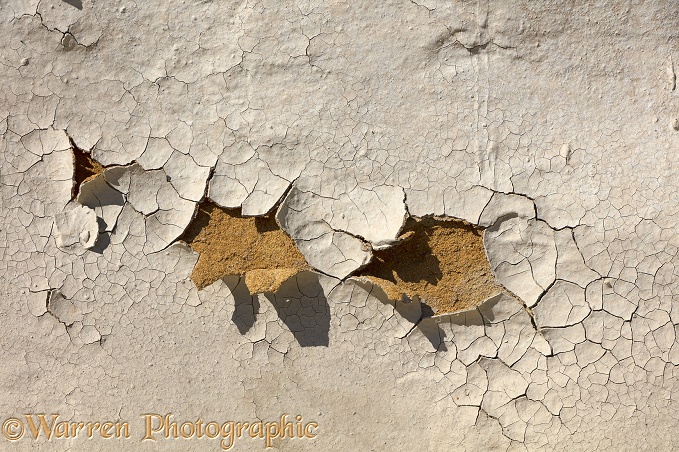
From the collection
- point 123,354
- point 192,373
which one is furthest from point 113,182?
point 192,373

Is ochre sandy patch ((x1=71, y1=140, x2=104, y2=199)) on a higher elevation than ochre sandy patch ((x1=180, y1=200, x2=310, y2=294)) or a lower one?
higher

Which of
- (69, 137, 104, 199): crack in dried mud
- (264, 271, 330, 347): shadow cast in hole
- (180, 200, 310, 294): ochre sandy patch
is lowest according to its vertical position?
(264, 271, 330, 347): shadow cast in hole

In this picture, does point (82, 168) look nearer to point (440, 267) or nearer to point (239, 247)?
point (239, 247)

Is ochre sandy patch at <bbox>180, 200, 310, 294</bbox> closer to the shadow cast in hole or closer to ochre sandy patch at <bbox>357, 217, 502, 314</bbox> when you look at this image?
the shadow cast in hole

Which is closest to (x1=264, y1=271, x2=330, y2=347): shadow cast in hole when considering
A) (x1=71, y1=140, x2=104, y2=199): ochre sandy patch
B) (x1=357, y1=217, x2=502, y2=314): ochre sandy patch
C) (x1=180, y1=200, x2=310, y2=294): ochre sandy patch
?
(x1=180, y1=200, x2=310, y2=294): ochre sandy patch

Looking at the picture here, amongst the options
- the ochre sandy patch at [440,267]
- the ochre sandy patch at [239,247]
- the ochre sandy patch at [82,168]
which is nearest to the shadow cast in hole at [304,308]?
the ochre sandy patch at [239,247]

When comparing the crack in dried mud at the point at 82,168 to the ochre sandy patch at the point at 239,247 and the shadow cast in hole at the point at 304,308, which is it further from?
the shadow cast in hole at the point at 304,308

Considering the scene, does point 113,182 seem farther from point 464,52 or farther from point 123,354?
point 464,52


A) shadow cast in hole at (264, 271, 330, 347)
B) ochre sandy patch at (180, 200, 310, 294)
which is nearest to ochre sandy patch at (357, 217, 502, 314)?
shadow cast in hole at (264, 271, 330, 347)
